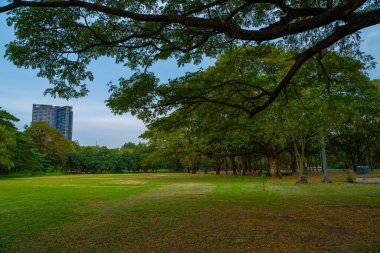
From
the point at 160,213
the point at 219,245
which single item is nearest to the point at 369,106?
the point at 160,213

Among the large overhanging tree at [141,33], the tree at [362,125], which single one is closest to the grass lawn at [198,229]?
the large overhanging tree at [141,33]

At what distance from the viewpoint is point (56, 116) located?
133 metres

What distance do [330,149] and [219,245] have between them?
4485 centimetres

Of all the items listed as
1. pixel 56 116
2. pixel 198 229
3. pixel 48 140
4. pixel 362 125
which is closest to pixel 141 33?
pixel 198 229

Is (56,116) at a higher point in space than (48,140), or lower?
higher

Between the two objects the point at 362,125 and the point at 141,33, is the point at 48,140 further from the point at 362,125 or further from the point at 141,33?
the point at 141,33

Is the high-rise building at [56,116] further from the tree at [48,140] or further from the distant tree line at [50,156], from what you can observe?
the tree at [48,140]

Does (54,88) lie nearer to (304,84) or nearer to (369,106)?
(304,84)

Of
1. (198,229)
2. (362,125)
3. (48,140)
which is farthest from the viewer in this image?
(48,140)

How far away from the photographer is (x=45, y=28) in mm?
7875

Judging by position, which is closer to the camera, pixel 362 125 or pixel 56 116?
pixel 362 125

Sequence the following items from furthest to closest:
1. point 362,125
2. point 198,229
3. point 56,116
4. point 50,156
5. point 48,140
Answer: point 56,116, point 50,156, point 48,140, point 362,125, point 198,229

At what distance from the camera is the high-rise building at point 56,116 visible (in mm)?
126250

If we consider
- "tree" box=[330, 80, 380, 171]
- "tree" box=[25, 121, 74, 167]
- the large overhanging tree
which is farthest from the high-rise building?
the large overhanging tree
